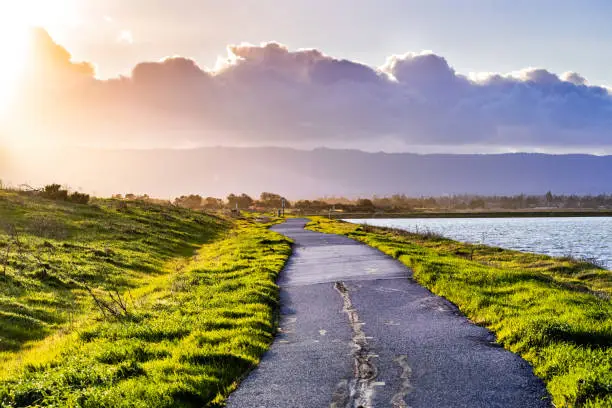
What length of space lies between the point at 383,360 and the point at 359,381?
1082mm

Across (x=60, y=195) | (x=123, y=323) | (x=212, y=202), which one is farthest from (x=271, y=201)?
(x=123, y=323)

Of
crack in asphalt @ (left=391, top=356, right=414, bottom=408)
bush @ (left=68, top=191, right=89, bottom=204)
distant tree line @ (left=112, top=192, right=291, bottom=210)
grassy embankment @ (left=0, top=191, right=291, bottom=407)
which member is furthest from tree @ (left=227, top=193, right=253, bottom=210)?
crack in asphalt @ (left=391, top=356, right=414, bottom=408)

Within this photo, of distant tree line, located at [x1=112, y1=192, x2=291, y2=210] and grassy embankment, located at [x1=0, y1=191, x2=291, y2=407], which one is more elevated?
distant tree line, located at [x1=112, y1=192, x2=291, y2=210]

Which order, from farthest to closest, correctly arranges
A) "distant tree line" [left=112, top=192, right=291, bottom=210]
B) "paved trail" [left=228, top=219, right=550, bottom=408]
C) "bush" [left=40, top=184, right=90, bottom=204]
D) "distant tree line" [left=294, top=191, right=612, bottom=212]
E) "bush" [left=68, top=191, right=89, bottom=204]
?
"distant tree line" [left=294, top=191, right=612, bottom=212]
"distant tree line" [left=112, top=192, right=291, bottom=210]
"bush" [left=68, top=191, right=89, bottom=204]
"bush" [left=40, top=184, right=90, bottom=204]
"paved trail" [left=228, top=219, right=550, bottom=408]

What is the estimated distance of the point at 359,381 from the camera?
7.95m

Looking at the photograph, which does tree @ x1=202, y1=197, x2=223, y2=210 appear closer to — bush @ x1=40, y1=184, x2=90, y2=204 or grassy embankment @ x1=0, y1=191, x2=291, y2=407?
bush @ x1=40, y1=184, x2=90, y2=204

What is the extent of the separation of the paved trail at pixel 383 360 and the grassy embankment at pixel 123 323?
0.73 m

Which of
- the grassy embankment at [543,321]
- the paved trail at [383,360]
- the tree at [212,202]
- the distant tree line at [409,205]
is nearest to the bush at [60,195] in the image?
the grassy embankment at [543,321]

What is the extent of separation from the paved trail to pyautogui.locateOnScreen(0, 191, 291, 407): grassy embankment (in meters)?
0.73

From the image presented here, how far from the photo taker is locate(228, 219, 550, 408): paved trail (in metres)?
7.37

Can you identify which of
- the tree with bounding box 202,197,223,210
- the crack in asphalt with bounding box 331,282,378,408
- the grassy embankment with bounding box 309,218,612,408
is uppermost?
the tree with bounding box 202,197,223,210

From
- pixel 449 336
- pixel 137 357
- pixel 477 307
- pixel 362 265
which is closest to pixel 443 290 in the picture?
pixel 477 307

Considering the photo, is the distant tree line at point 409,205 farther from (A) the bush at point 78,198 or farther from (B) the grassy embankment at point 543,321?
(B) the grassy embankment at point 543,321

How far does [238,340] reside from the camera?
10.2 metres
